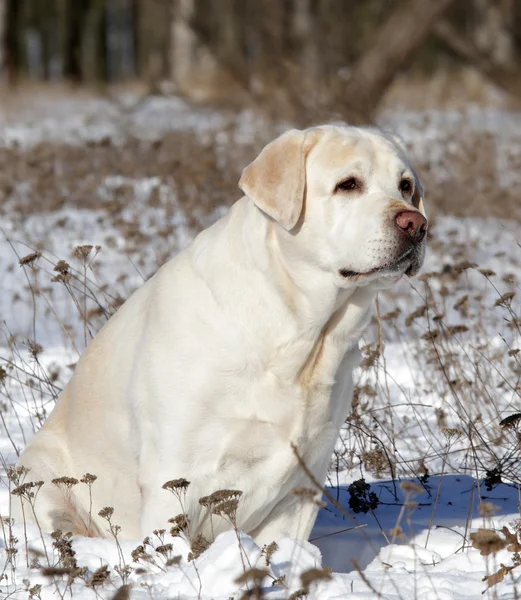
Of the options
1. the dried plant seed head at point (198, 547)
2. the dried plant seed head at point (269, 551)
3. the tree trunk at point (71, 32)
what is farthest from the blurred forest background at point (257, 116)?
the tree trunk at point (71, 32)

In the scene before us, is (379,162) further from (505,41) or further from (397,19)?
(505,41)

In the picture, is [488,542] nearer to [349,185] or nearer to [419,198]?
[349,185]

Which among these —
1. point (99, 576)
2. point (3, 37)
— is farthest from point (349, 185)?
point (3, 37)

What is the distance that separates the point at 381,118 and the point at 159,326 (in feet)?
38.1

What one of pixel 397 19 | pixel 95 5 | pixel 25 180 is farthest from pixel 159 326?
pixel 95 5

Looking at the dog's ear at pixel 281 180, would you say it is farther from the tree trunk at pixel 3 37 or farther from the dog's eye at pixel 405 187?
the tree trunk at pixel 3 37

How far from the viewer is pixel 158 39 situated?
5009 centimetres

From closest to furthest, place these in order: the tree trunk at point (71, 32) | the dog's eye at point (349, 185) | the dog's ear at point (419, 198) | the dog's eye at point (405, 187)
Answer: the dog's eye at point (349, 185) < the dog's eye at point (405, 187) < the dog's ear at point (419, 198) < the tree trunk at point (71, 32)

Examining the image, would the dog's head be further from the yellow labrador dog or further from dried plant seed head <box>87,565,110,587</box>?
dried plant seed head <box>87,565,110,587</box>

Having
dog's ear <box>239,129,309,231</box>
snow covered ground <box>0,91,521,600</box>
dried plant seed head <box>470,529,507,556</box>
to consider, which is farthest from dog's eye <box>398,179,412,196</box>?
dried plant seed head <box>470,529,507,556</box>

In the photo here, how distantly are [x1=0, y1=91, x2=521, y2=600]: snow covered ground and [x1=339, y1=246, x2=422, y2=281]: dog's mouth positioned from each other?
2.46 feet

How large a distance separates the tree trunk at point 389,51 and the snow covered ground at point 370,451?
397 cm

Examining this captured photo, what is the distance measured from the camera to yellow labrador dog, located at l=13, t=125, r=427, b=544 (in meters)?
3.18

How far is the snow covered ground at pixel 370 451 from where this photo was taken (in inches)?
114
